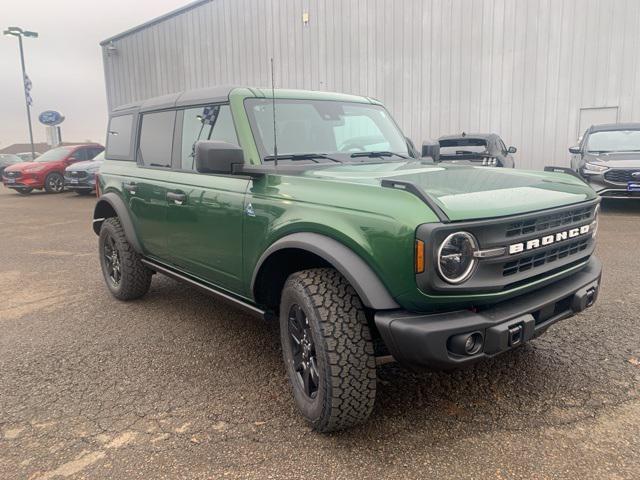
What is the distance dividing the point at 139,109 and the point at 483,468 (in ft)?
12.9

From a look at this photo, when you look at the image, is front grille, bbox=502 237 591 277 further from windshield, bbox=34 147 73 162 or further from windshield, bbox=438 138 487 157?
windshield, bbox=34 147 73 162

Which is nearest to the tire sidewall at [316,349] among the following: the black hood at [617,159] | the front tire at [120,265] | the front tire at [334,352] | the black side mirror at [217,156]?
the front tire at [334,352]

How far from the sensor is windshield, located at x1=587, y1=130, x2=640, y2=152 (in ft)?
32.6

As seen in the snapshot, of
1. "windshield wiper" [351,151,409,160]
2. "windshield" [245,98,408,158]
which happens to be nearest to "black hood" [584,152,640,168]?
"windshield" [245,98,408,158]

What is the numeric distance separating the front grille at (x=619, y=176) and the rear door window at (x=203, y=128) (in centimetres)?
812

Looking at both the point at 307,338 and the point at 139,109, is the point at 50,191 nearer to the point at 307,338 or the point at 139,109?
the point at 139,109

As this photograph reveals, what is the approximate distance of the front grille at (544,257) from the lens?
7.97ft

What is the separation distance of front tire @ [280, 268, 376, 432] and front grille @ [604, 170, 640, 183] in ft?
27.6

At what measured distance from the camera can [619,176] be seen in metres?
9.16

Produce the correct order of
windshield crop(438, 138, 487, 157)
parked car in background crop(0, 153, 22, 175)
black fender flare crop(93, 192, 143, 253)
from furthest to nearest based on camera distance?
parked car in background crop(0, 153, 22, 175) → windshield crop(438, 138, 487, 157) → black fender flare crop(93, 192, 143, 253)

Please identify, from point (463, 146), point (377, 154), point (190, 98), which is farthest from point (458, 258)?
point (463, 146)

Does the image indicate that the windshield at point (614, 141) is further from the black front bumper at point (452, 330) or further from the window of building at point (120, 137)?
the black front bumper at point (452, 330)

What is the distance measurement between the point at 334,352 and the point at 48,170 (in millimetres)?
17958

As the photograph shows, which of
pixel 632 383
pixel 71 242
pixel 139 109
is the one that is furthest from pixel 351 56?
pixel 632 383
